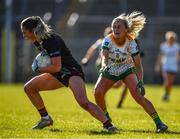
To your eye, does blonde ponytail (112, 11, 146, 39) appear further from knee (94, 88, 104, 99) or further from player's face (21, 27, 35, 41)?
player's face (21, 27, 35, 41)

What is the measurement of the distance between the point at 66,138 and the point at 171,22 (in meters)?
26.2

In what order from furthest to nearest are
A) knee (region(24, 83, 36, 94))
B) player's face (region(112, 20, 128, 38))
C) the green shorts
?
the green shorts < knee (region(24, 83, 36, 94)) < player's face (region(112, 20, 128, 38))

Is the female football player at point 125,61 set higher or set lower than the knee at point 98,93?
higher

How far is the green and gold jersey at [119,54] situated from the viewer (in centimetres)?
1114

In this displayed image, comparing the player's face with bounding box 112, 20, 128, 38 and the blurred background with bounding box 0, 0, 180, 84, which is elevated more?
the player's face with bounding box 112, 20, 128, 38

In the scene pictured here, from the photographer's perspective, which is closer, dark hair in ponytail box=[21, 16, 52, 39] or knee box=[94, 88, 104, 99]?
dark hair in ponytail box=[21, 16, 52, 39]

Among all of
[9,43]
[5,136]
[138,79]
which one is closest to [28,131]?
[5,136]

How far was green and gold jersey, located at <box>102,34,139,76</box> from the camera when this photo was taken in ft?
36.5

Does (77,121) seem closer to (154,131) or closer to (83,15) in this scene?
(154,131)

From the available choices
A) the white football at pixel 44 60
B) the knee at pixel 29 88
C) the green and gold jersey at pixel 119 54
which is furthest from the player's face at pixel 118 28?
the knee at pixel 29 88

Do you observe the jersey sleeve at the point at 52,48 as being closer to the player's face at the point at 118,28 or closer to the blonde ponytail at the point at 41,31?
the blonde ponytail at the point at 41,31

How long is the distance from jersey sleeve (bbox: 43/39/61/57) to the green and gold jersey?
3.35 ft

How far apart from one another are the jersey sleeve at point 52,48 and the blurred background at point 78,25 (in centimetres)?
2371

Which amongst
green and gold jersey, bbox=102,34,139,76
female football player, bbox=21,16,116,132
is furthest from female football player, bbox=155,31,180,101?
female football player, bbox=21,16,116,132
